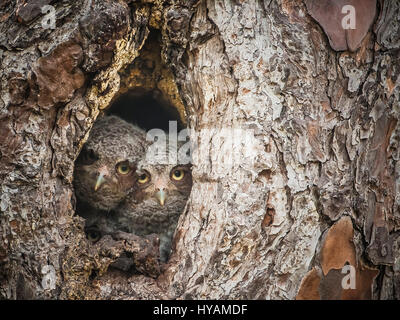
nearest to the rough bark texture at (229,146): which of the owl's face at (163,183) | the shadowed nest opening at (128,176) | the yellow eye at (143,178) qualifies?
the shadowed nest opening at (128,176)

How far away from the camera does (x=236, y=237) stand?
2102 mm

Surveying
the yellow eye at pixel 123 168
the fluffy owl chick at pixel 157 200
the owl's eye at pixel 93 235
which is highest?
the yellow eye at pixel 123 168

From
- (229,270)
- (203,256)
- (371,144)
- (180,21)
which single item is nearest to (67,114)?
(180,21)

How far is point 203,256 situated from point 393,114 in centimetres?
140

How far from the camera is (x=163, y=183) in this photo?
115 inches

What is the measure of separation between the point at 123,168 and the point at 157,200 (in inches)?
13.7

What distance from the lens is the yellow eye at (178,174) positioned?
299 centimetres

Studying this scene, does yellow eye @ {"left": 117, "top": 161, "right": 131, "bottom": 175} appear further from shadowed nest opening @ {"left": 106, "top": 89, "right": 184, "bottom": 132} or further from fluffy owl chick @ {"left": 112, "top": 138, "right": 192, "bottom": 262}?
shadowed nest opening @ {"left": 106, "top": 89, "right": 184, "bottom": 132}

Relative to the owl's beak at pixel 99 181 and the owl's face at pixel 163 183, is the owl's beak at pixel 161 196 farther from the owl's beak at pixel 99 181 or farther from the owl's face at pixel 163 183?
the owl's beak at pixel 99 181

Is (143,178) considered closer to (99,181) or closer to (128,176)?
(128,176)

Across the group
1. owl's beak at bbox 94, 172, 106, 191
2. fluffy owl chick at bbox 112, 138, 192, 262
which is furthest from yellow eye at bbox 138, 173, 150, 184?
owl's beak at bbox 94, 172, 106, 191

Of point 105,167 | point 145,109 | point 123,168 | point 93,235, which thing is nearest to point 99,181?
point 105,167

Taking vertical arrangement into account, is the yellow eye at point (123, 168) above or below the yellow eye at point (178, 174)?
above

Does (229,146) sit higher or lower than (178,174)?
higher
